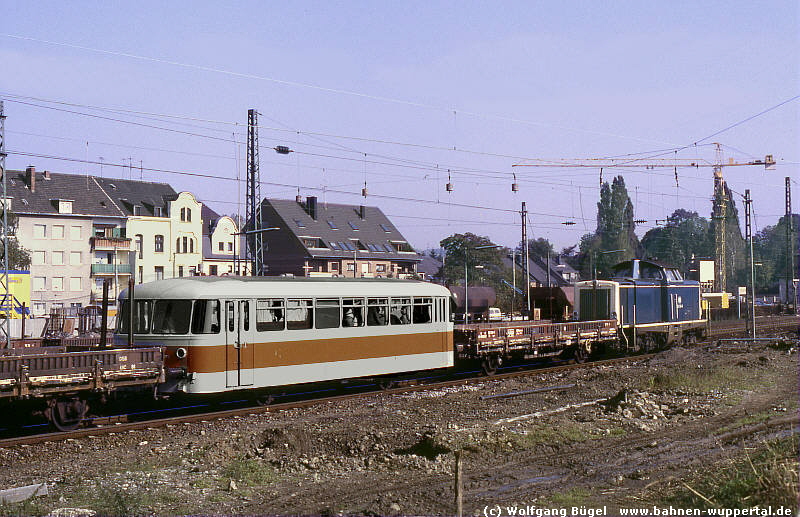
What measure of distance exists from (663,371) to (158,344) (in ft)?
48.2

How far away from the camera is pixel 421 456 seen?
13.0 m

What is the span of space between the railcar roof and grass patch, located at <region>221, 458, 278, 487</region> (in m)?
5.60

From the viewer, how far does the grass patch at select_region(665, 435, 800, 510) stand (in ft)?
29.8

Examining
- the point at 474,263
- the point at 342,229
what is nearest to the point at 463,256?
the point at 474,263

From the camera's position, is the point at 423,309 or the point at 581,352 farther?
the point at 581,352

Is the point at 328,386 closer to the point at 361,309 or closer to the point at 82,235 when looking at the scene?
the point at 361,309

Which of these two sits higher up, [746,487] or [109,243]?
[109,243]

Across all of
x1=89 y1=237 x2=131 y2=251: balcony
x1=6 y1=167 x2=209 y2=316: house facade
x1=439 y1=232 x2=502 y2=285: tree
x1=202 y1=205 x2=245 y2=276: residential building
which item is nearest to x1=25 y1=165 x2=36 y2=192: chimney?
x1=6 y1=167 x2=209 y2=316: house facade


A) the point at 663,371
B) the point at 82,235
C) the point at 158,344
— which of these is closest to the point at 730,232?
the point at 82,235

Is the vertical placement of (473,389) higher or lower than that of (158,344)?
lower

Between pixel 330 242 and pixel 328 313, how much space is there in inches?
2229

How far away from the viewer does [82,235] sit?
6631 centimetres

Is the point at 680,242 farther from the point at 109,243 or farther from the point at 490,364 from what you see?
the point at 490,364

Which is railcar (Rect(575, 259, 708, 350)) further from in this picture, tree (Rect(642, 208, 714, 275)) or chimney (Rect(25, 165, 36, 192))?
tree (Rect(642, 208, 714, 275))
